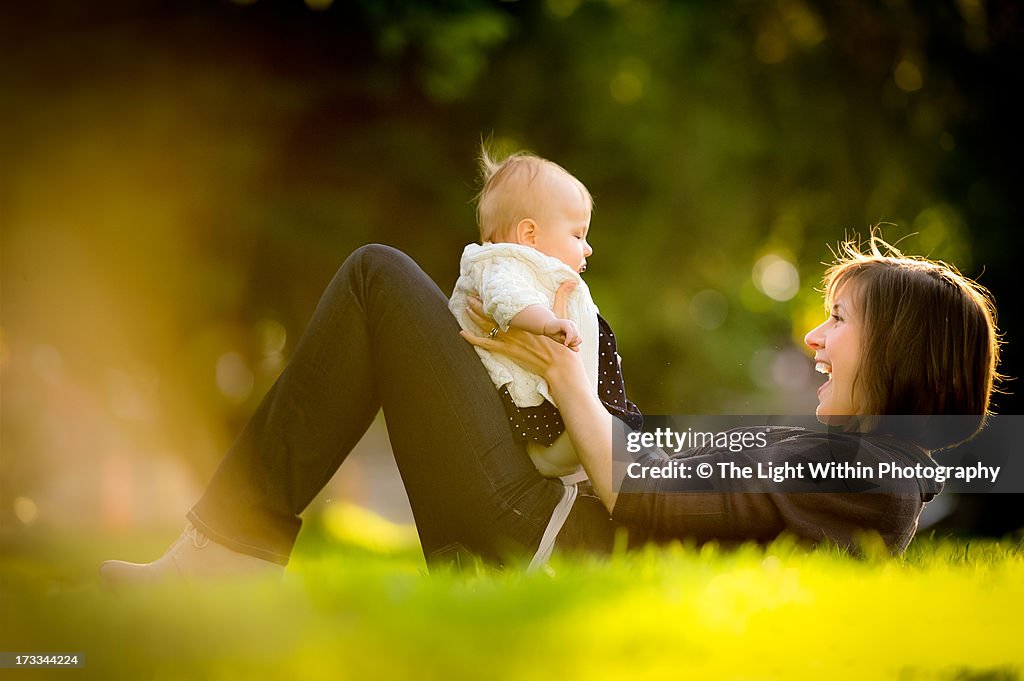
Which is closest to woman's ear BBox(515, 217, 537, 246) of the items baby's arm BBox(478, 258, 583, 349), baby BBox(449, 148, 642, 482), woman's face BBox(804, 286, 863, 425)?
baby BBox(449, 148, 642, 482)

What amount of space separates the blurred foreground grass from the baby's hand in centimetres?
42

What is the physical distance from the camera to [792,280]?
18.7 ft

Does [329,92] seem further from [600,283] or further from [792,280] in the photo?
[792,280]

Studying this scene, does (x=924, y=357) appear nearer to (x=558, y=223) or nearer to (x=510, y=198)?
(x=558, y=223)

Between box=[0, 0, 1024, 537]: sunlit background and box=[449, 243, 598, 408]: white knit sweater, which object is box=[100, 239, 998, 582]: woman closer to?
box=[449, 243, 598, 408]: white knit sweater

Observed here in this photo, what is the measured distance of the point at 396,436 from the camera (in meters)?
2.01

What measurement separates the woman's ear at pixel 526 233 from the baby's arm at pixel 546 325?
0.89ft

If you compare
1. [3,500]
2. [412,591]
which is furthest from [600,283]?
[412,591]

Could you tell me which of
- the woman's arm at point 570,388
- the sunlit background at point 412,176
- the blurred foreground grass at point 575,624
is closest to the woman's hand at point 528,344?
the woman's arm at point 570,388

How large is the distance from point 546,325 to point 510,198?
0.40 metres

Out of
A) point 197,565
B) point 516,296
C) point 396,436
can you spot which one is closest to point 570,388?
point 516,296

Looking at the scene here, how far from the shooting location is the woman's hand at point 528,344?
196cm

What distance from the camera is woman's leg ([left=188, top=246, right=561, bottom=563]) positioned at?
1910mm

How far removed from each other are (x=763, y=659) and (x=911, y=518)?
493 mm
